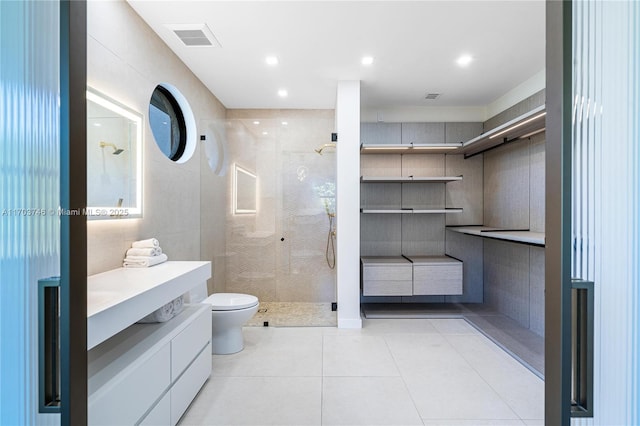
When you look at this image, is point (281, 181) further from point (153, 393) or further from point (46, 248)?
point (46, 248)

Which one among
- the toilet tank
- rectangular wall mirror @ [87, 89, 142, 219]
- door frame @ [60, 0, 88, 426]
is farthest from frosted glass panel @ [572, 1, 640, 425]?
the toilet tank

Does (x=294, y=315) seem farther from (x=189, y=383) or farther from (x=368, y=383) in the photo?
(x=189, y=383)

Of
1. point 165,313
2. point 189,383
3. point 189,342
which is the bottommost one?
point 189,383

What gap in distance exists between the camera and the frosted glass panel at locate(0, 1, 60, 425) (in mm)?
706

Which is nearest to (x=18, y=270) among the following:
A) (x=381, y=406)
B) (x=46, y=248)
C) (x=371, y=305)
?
(x=46, y=248)

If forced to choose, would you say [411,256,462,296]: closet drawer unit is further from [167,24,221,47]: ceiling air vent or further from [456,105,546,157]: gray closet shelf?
[167,24,221,47]: ceiling air vent

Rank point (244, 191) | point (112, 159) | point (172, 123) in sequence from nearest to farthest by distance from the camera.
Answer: point (112, 159) → point (172, 123) → point (244, 191)

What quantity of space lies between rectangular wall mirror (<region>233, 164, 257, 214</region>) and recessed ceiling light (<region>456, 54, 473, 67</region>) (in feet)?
7.54

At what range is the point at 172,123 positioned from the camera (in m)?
3.03

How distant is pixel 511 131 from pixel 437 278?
5.65 feet

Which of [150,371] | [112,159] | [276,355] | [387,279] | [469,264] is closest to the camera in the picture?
[150,371]

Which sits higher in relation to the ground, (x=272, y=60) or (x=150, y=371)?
(x=272, y=60)

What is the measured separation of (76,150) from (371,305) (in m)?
3.87

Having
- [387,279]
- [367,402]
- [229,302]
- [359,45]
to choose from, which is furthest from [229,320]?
[359,45]
